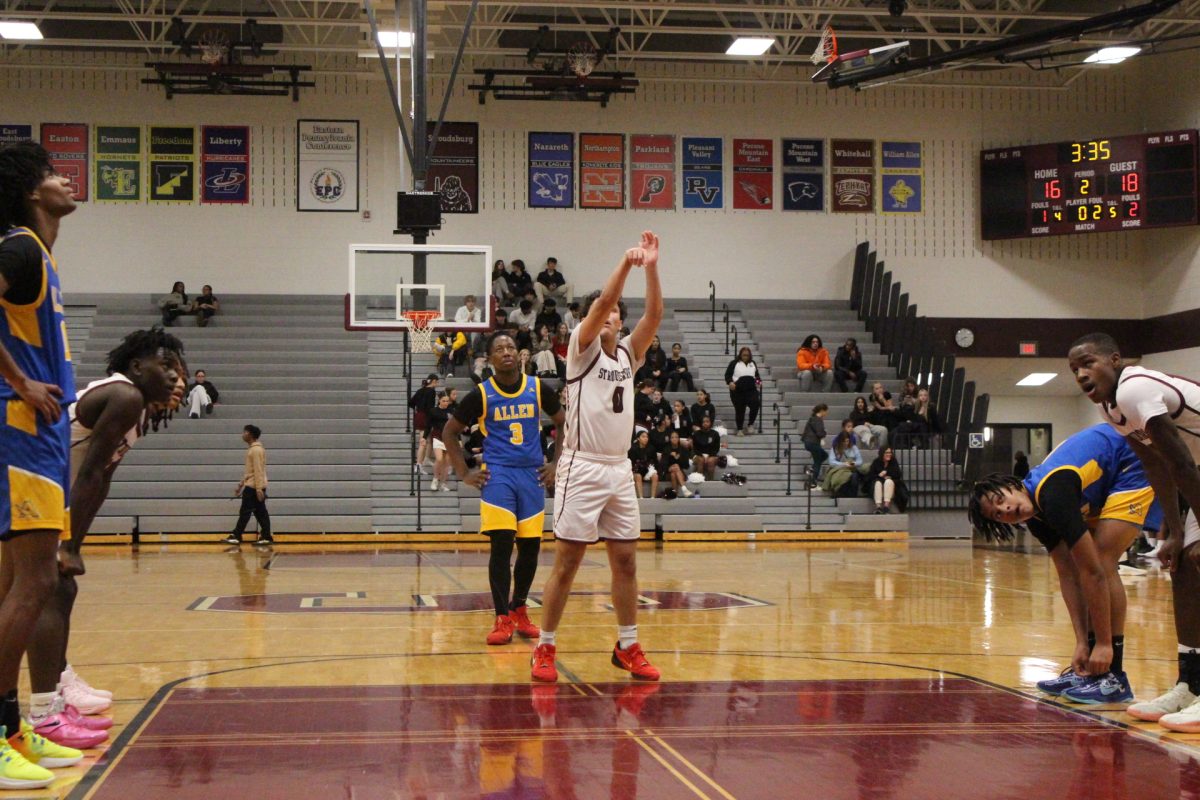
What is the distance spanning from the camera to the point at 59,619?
517cm

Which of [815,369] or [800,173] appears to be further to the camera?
[800,173]

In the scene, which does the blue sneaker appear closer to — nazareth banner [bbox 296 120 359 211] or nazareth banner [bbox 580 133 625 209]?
nazareth banner [bbox 580 133 625 209]

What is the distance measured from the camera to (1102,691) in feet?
19.5

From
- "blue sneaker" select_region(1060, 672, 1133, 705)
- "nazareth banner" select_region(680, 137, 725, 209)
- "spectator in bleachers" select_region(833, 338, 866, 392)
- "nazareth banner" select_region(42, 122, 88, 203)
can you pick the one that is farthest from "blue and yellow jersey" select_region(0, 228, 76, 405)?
"nazareth banner" select_region(680, 137, 725, 209)

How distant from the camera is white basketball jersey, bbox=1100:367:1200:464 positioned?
5.35m

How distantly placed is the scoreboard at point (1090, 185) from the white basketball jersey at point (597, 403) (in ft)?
69.2

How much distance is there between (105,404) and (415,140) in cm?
1071

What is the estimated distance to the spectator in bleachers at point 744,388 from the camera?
23094mm

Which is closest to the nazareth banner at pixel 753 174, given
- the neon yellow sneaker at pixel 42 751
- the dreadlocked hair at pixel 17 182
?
the dreadlocked hair at pixel 17 182

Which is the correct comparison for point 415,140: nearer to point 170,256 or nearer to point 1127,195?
point 170,256

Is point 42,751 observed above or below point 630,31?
below

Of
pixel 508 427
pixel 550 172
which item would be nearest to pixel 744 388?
pixel 550 172

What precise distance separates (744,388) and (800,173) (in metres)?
6.70

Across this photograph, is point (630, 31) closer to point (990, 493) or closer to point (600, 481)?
point (600, 481)
